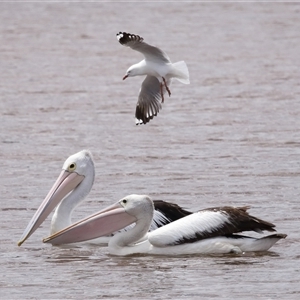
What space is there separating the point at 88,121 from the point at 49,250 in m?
5.16

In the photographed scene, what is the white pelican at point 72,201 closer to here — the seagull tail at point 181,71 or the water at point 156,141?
the water at point 156,141

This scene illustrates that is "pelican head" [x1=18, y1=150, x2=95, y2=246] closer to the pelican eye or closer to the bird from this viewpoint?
the pelican eye

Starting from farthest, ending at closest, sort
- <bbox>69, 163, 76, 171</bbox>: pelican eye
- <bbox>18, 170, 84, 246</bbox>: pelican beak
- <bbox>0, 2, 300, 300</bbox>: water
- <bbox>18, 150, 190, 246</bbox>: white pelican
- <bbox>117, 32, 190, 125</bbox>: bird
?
1. <bbox>117, 32, 190, 125</bbox>: bird
2. <bbox>69, 163, 76, 171</bbox>: pelican eye
3. <bbox>18, 170, 84, 246</bbox>: pelican beak
4. <bbox>18, 150, 190, 246</bbox>: white pelican
5. <bbox>0, 2, 300, 300</bbox>: water

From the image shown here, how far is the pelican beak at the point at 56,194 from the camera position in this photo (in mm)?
8258

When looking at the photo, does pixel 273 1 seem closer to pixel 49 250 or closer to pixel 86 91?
pixel 86 91

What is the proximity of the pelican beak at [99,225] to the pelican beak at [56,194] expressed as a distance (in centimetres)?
26

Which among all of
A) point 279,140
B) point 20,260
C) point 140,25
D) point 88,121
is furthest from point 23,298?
point 140,25

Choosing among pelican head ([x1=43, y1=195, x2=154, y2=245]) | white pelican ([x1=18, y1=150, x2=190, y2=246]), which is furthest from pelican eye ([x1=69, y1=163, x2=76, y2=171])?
pelican head ([x1=43, y1=195, x2=154, y2=245])

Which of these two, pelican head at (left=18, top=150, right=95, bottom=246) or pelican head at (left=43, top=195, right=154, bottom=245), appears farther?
pelican head at (left=18, top=150, right=95, bottom=246)

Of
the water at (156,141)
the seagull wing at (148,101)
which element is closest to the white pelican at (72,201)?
the water at (156,141)

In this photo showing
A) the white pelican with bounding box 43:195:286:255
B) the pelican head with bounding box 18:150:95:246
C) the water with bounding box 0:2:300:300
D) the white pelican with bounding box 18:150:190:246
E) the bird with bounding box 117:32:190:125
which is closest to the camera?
the water with bounding box 0:2:300:300

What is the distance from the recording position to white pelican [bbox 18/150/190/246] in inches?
321

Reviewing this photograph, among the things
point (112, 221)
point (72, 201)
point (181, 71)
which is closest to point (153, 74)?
point (181, 71)

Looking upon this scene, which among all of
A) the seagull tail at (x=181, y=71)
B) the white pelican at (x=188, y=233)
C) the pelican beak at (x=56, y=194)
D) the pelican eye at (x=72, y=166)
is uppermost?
the seagull tail at (x=181, y=71)
